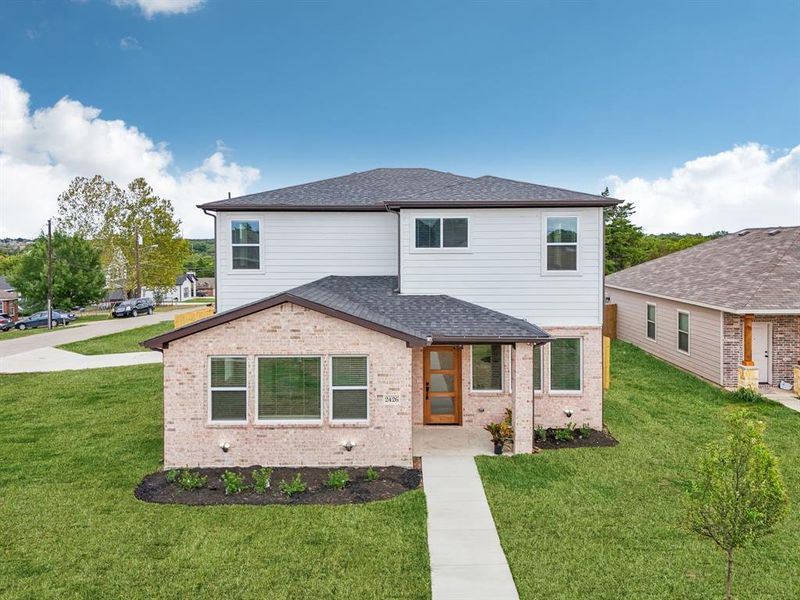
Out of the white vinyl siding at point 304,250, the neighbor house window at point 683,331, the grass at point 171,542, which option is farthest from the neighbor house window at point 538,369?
the neighbor house window at point 683,331

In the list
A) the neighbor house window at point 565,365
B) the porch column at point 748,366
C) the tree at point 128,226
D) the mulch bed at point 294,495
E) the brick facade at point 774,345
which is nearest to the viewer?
the mulch bed at point 294,495

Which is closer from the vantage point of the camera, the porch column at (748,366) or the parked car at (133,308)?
the porch column at (748,366)

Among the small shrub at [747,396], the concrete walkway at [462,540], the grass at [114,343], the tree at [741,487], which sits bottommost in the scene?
the concrete walkway at [462,540]

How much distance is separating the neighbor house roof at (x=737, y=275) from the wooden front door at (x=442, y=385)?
31.7 feet

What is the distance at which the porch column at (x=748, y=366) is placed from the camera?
1526 cm

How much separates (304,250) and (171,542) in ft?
26.8

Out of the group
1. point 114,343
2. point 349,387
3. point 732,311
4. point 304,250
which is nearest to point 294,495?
point 349,387

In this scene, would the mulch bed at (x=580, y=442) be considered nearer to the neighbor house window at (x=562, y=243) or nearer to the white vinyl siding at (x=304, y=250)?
the neighbor house window at (x=562, y=243)

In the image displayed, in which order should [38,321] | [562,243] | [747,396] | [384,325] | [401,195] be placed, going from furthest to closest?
1. [38,321]
2. [747,396]
3. [401,195]
4. [562,243]
5. [384,325]

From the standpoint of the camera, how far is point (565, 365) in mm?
12344

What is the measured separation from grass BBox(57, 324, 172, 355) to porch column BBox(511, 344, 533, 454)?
1948 centimetres

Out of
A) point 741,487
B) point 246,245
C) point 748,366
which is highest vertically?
point 246,245

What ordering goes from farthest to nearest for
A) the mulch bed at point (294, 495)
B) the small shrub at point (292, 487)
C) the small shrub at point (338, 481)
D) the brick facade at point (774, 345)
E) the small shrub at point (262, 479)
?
the brick facade at point (774, 345), the small shrub at point (338, 481), the small shrub at point (262, 479), the small shrub at point (292, 487), the mulch bed at point (294, 495)

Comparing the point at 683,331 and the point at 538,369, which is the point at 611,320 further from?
the point at 538,369
